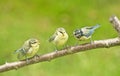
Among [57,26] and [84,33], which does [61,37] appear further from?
[57,26]

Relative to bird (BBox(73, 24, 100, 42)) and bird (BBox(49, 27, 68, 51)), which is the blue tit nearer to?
bird (BBox(49, 27, 68, 51))

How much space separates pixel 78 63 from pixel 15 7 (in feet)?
3.82

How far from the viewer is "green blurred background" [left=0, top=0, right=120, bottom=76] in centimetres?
447

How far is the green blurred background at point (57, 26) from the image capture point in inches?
176

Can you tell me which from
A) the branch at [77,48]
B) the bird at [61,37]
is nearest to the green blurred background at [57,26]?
the bird at [61,37]

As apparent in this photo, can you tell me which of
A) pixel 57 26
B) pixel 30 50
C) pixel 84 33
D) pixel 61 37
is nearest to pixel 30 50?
pixel 30 50

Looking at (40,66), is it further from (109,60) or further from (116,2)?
(116,2)

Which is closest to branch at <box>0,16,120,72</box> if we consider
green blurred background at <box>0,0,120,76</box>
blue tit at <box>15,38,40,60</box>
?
blue tit at <box>15,38,40,60</box>

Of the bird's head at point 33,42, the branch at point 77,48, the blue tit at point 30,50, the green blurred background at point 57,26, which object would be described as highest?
the green blurred background at point 57,26

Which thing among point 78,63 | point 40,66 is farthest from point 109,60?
point 40,66

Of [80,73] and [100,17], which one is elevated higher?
[100,17]

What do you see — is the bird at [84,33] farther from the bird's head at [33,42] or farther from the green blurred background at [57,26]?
the green blurred background at [57,26]

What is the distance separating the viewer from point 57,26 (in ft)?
16.6

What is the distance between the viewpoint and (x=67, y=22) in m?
5.12
